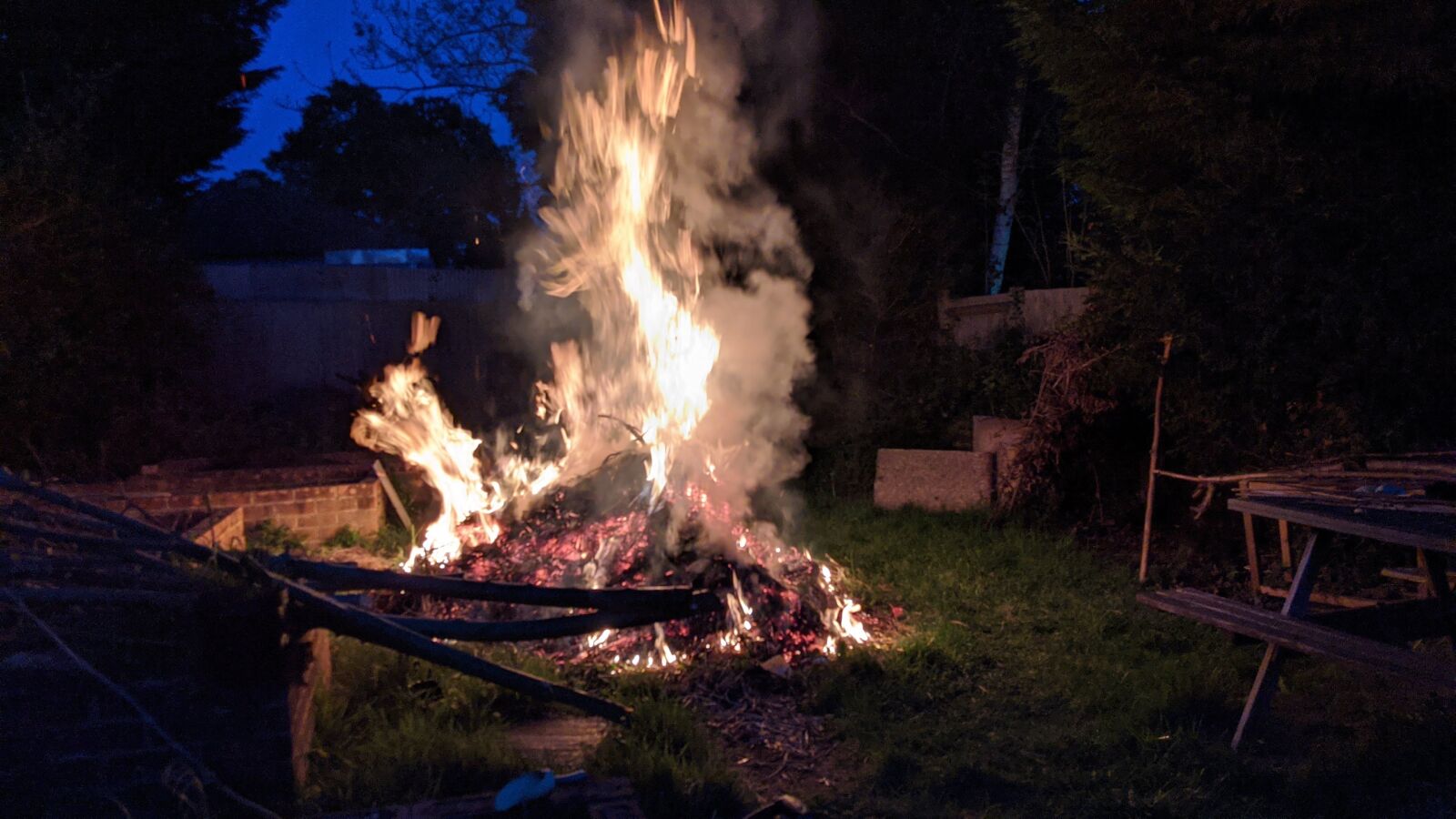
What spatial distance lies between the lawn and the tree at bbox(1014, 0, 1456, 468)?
1.73 metres

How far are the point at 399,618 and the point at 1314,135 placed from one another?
19.8 feet

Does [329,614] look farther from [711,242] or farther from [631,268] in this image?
[711,242]

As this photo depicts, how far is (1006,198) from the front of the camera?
11.9 m

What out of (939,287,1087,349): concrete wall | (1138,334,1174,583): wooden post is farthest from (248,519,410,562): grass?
(939,287,1087,349): concrete wall

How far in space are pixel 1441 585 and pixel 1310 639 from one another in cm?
70

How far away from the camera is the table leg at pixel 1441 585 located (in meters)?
4.33

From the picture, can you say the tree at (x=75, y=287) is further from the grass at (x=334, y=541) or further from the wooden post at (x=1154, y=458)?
the wooden post at (x=1154, y=458)

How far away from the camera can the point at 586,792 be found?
328 centimetres

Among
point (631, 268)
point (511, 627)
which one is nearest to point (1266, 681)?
point (511, 627)

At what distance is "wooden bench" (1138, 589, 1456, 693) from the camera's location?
3.79 meters

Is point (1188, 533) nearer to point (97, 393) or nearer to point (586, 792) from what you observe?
point (586, 792)

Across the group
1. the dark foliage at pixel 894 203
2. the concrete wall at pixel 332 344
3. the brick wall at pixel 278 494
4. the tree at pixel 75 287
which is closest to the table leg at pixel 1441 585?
the dark foliage at pixel 894 203

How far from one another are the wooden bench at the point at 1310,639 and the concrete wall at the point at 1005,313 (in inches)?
174

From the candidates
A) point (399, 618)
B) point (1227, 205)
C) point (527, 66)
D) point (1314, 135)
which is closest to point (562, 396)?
point (399, 618)
